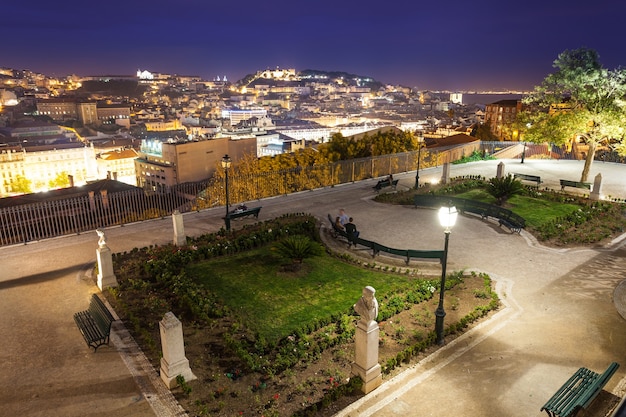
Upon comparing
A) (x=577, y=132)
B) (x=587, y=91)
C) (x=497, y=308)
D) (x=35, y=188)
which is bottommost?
(x=35, y=188)

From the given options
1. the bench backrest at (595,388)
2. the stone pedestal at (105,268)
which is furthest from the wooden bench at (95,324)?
the bench backrest at (595,388)

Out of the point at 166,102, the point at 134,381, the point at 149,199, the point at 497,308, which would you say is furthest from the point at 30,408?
the point at 166,102

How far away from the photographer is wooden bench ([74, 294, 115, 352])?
29.3 feet

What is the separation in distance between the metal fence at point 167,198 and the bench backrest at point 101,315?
6.64 meters

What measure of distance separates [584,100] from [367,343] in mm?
22553

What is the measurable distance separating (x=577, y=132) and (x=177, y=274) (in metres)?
22.0

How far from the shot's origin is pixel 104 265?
11648 mm

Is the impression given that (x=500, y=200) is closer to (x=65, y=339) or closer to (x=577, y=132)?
(x=577, y=132)

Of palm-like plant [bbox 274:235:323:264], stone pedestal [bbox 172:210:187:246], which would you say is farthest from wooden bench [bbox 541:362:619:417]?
stone pedestal [bbox 172:210:187:246]

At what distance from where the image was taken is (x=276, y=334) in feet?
32.0

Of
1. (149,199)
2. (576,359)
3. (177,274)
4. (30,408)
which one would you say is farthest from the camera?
(149,199)

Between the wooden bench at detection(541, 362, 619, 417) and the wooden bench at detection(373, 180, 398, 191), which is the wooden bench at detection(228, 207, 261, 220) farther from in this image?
the wooden bench at detection(541, 362, 619, 417)

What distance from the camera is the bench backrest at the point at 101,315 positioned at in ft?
29.7

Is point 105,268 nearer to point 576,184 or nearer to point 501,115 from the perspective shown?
point 576,184
